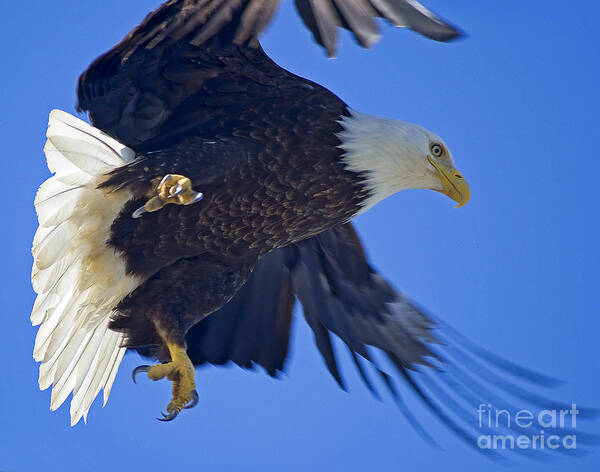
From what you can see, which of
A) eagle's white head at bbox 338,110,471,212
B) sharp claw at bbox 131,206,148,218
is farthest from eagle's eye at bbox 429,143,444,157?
sharp claw at bbox 131,206,148,218

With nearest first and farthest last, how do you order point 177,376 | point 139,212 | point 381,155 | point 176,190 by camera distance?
1. point 176,190
2. point 139,212
3. point 381,155
4. point 177,376

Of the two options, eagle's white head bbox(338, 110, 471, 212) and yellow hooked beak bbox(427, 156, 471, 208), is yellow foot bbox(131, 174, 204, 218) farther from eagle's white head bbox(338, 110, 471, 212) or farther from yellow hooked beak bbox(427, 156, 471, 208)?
yellow hooked beak bbox(427, 156, 471, 208)

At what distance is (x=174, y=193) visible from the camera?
459cm

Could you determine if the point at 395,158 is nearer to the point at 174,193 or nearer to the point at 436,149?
the point at 436,149

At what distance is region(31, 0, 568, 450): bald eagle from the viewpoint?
15.3 ft

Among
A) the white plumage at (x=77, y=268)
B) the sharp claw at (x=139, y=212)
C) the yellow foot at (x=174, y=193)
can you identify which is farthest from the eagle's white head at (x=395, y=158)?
the white plumage at (x=77, y=268)

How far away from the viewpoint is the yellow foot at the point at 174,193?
4.58 metres

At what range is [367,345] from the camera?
569 centimetres

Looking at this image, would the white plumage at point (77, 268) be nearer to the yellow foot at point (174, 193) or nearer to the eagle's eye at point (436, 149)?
the yellow foot at point (174, 193)

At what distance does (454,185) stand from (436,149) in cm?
19

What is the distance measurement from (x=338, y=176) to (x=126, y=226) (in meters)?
0.98

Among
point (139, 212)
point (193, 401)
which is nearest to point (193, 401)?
point (193, 401)

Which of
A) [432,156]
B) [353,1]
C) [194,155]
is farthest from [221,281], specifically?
[353,1]

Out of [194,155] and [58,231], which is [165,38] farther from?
[58,231]
